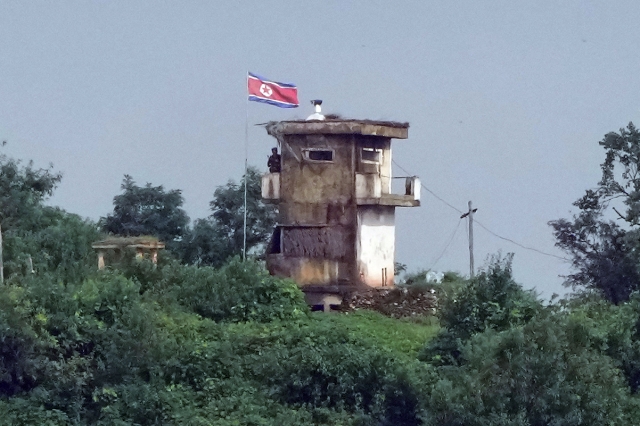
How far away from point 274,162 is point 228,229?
8284mm

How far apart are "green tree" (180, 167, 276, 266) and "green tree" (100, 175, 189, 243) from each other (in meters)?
0.96

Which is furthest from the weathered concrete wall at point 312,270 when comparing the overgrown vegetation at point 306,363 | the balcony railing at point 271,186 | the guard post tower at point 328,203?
the overgrown vegetation at point 306,363

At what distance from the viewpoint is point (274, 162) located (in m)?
34.8

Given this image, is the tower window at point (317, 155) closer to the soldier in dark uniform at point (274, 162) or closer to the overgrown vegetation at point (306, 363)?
the soldier in dark uniform at point (274, 162)

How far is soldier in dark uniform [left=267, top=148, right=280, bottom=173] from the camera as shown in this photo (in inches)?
1369

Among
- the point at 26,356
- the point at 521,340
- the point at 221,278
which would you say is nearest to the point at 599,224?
the point at 221,278

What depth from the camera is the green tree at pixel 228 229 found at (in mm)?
42031

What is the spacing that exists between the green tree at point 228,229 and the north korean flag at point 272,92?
9.36 meters

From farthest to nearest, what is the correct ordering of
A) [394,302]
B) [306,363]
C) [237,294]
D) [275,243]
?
1. [275,243]
2. [394,302]
3. [237,294]
4. [306,363]

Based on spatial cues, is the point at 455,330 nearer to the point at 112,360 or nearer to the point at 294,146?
the point at 112,360

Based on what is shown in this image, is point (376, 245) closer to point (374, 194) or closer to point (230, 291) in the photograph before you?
point (374, 194)

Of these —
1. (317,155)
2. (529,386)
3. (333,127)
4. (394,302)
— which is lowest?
(529,386)

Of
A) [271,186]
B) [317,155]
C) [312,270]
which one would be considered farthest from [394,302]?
[271,186]

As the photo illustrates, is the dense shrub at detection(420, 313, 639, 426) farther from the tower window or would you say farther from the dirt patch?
the tower window
